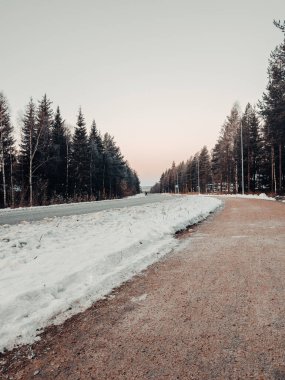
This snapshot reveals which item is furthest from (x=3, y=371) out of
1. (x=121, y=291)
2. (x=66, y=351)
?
(x=121, y=291)

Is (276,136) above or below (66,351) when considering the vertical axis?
above

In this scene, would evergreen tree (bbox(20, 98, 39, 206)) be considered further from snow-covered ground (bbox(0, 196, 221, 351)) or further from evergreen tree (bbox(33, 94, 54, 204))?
snow-covered ground (bbox(0, 196, 221, 351))

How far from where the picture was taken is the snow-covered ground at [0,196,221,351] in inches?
135

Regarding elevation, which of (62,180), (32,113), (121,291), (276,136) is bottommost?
(121,291)

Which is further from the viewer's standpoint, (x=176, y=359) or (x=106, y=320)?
(x=106, y=320)

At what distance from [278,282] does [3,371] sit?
3616 mm

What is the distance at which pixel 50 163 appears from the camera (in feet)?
132

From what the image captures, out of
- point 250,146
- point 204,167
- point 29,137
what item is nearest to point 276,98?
point 250,146

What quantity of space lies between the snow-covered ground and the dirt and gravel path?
283mm

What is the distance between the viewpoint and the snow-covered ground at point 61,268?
3.43 metres

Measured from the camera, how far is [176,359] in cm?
250

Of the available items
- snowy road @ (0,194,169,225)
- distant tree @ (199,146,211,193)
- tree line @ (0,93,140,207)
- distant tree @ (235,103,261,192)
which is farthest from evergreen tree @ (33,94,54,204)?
→ distant tree @ (199,146,211,193)

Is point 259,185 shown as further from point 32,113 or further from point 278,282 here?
point 278,282

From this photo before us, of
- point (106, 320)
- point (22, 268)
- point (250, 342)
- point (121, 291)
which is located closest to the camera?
point (250, 342)
